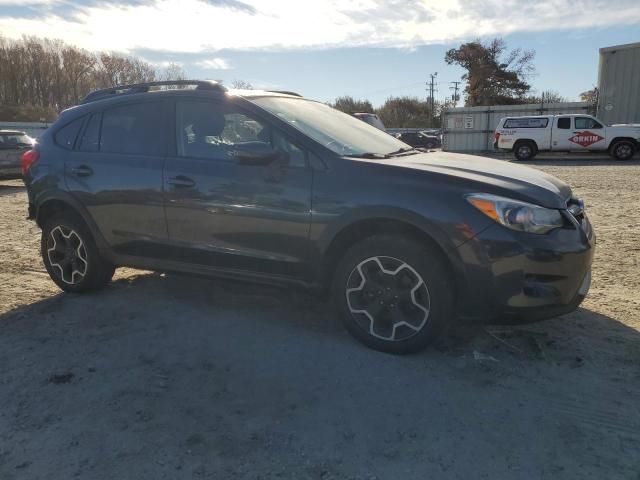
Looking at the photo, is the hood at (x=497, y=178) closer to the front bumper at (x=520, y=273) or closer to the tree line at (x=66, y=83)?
the front bumper at (x=520, y=273)

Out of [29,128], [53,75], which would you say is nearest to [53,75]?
[53,75]

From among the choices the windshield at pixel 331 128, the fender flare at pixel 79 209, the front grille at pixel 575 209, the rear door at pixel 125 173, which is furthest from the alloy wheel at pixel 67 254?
the front grille at pixel 575 209

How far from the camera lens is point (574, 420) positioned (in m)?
2.64

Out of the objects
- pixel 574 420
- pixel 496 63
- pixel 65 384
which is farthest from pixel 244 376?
pixel 496 63

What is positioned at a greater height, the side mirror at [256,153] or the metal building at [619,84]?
the metal building at [619,84]

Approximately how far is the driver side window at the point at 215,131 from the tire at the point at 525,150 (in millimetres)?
20698

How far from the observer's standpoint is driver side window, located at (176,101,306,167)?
3.70 metres

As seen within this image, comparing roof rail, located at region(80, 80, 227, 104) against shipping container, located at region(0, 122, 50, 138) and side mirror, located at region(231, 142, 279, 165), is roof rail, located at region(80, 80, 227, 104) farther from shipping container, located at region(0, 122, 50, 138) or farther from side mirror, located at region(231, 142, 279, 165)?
shipping container, located at region(0, 122, 50, 138)

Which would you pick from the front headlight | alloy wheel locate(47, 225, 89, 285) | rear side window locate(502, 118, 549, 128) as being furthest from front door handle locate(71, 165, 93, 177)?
rear side window locate(502, 118, 549, 128)

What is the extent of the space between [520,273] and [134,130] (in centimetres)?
322

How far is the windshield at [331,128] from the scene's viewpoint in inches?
145

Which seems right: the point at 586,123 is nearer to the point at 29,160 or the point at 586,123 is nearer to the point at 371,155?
the point at 371,155

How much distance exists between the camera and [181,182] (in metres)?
3.88

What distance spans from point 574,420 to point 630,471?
0.41 metres
